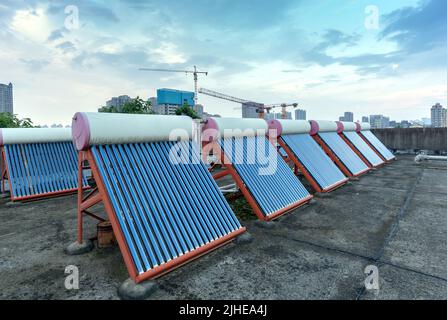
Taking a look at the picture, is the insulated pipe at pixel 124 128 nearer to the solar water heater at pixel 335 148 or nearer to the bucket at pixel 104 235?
the bucket at pixel 104 235

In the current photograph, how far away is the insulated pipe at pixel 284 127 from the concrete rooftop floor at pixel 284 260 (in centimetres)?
280

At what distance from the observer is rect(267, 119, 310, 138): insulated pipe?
9.12m

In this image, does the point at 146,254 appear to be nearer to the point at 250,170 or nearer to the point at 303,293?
the point at 303,293

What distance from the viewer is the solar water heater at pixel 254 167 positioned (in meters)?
6.53

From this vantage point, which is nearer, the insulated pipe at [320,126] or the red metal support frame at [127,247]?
the red metal support frame at [127,247]

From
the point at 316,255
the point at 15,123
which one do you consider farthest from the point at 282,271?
the point at 15,123

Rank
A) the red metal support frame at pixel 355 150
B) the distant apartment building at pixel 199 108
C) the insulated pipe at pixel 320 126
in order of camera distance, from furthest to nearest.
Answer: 1. the distant apartment building at pixel 199 108
2. the red metal support frame at pixel 355 150
3. the insulated pipe at pixel 320 126

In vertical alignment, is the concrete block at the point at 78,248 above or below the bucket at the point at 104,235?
below

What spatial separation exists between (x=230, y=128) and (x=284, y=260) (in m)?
3.79

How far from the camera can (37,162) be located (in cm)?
926

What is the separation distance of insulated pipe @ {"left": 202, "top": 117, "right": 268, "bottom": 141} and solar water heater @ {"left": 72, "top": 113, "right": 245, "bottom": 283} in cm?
→ 127

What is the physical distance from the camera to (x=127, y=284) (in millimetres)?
3789

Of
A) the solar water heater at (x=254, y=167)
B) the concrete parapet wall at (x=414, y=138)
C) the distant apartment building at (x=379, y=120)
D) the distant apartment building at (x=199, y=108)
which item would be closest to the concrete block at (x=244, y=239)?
the solar water heater at (x=254, y=167)

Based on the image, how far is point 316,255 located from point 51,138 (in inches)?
377
